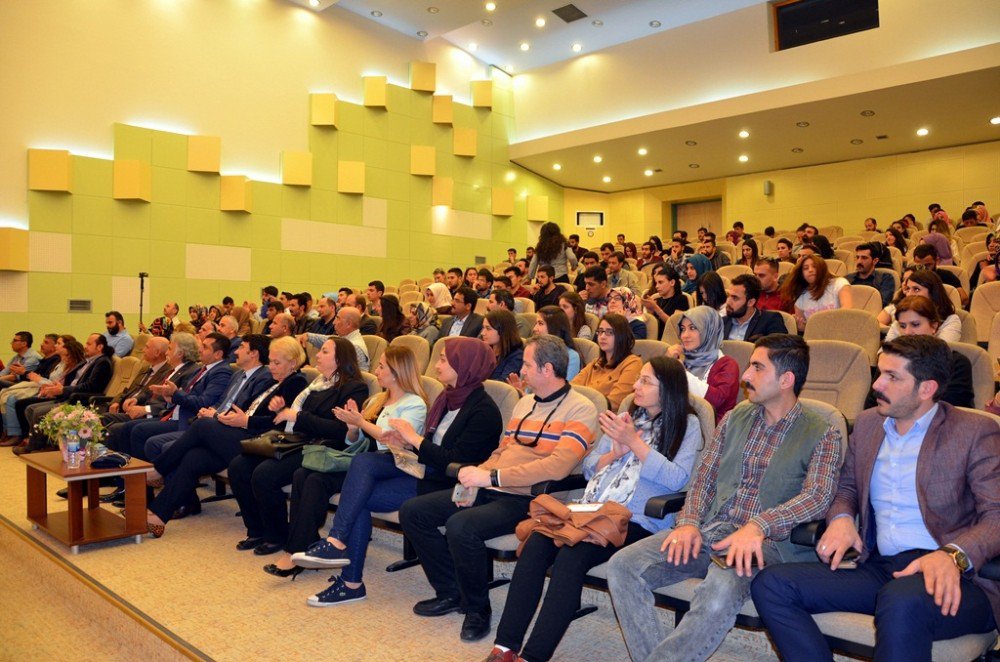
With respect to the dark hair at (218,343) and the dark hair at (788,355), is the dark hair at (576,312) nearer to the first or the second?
the dark hair at (218,343)

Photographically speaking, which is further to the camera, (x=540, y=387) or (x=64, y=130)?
(x=64, y=130)

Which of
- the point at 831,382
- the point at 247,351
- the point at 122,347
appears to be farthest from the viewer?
the point at 122,347

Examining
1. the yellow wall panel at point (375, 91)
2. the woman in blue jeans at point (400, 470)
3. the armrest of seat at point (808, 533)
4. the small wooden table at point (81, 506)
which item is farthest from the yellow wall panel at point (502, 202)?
the armrest of seat at point (808, 533)

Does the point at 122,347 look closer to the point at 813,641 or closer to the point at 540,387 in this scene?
the point at 540,387

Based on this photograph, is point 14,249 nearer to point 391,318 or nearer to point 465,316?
point 391,318

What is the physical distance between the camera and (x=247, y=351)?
182 inches

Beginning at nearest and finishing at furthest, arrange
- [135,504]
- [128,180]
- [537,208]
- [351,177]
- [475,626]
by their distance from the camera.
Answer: [475,626]
[135,504]
[128,180]
[351,177]
[537,208]

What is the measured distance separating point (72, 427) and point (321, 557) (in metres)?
1.92

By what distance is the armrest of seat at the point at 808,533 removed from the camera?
7.12ft

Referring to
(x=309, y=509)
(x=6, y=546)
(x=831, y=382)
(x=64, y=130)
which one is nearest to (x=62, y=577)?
(x=6, y=546)

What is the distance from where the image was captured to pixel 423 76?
1414 centimetres

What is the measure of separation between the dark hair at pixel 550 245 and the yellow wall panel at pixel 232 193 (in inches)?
222

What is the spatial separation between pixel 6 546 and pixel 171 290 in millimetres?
7804

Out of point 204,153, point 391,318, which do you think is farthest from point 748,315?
point 204,153
